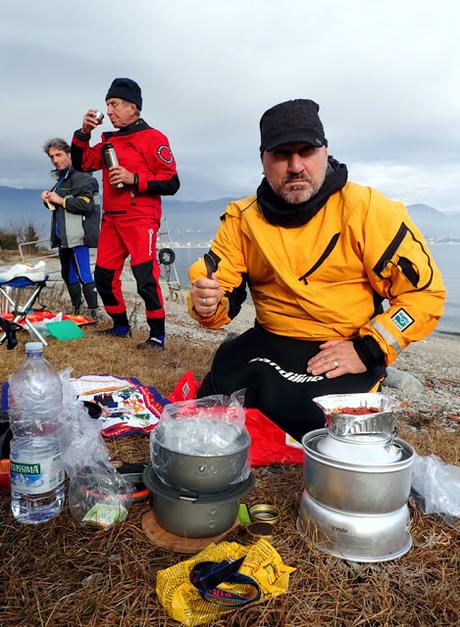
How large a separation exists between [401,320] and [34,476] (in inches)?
70.7

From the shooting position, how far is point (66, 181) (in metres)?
6.54

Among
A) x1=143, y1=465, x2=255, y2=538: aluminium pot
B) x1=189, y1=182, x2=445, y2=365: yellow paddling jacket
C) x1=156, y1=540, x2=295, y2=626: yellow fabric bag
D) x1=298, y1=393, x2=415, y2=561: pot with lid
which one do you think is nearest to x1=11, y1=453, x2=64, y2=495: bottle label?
x1=143, y1=465, x2=255, y2=538: aluminium pot

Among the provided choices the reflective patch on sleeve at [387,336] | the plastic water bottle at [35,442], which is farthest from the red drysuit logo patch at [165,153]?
the reflective patch on sleeve at [387,336]

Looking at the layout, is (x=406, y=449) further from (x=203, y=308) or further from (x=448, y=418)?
(x=448, y=418)

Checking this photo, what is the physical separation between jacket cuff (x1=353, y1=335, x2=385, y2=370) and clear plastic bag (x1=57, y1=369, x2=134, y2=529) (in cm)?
128

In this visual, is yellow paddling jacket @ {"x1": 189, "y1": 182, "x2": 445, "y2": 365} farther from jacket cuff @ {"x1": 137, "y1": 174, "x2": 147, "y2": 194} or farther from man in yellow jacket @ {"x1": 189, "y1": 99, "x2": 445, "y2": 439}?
jacket cuff @ {"x1": 137, "y1": 174, "x2": 147, "y2": 194}

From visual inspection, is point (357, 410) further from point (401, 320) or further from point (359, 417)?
point (401, 320)

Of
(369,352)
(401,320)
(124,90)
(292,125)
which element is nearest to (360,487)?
(369,352)

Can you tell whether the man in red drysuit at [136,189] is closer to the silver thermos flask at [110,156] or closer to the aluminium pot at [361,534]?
the silver thermos flask at [110,156]

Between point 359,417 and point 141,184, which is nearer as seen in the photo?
point 359,417

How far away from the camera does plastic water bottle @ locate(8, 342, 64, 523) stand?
1882 millimetres

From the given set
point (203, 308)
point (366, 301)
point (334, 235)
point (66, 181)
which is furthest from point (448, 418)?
point (66, 181)

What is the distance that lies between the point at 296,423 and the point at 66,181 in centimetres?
534

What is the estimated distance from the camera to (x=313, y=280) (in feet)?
8.61
